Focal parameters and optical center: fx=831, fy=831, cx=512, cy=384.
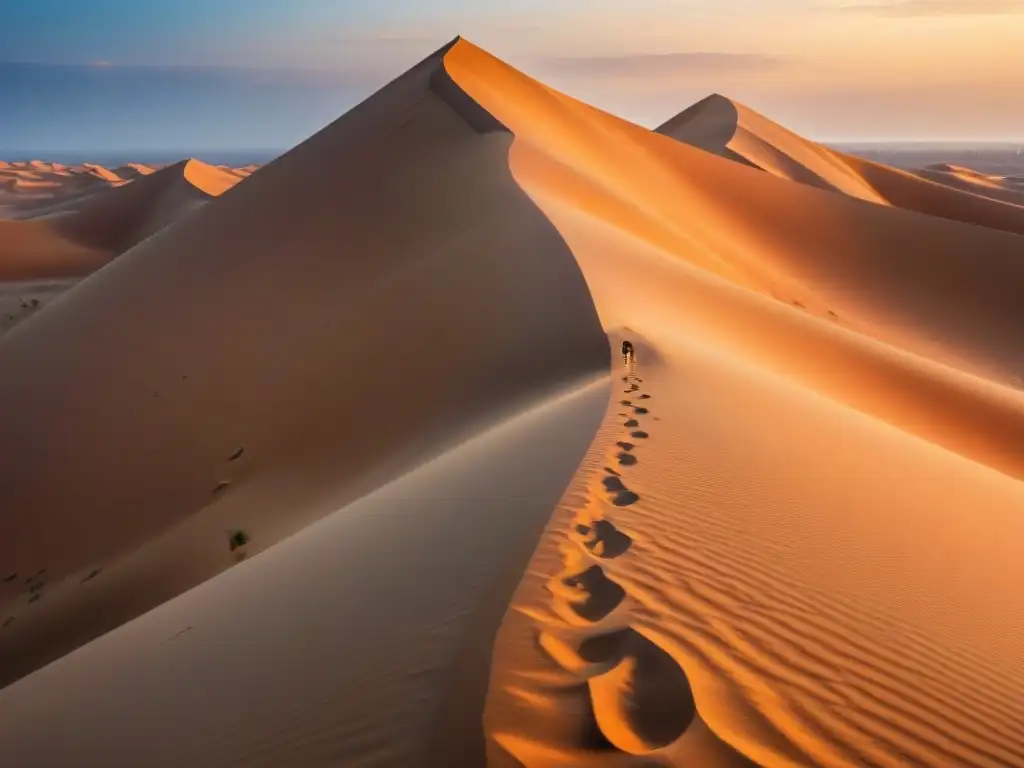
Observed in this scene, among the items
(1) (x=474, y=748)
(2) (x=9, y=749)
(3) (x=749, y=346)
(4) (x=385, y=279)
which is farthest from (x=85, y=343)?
(1) (x=474, y=748)

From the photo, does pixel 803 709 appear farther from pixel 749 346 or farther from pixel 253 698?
pixel 749 346

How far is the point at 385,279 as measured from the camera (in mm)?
11391

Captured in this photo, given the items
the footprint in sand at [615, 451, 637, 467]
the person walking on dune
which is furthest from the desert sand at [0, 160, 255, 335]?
the footprint in sand at [615, 451, 637, 467]

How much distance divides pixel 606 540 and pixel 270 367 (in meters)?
7.64

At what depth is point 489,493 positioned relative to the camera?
4.34 m

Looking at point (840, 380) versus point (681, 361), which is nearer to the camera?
point (681, 361)

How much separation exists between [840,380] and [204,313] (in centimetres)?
909

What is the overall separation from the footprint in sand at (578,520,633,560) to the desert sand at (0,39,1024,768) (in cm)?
3

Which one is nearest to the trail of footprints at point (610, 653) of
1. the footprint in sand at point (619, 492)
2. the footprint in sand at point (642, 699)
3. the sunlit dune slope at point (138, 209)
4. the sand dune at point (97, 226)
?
the footprint in sand at point (642, 699)

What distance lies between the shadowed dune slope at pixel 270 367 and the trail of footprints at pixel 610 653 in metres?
2.85

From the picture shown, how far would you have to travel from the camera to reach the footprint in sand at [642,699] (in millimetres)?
2412

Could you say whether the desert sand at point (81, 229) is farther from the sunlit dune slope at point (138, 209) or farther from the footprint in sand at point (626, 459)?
the footprint in sand at point (626, 459)

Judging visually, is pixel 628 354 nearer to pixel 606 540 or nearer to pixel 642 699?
pixel 606 540

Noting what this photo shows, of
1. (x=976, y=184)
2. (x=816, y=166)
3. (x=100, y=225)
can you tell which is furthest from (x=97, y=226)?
(x=976, y=184)
